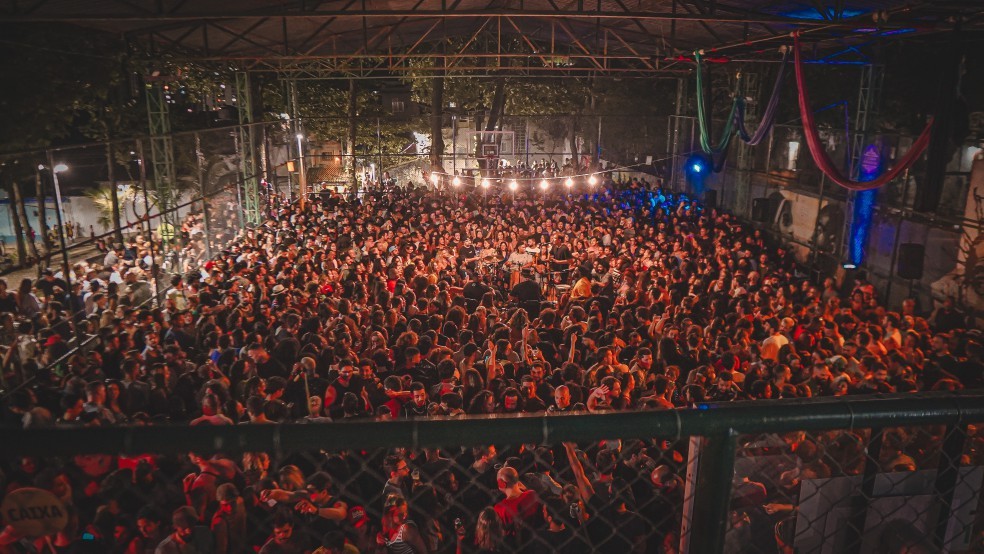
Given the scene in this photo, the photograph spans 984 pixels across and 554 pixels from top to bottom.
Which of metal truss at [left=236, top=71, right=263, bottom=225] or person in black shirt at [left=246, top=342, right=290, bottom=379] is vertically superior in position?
metal truss at [left=236, top=71, right=263, bottom=225]

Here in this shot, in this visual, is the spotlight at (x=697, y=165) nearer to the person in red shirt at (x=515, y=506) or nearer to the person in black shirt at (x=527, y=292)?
the person in black shirt at (x=527, y=292)

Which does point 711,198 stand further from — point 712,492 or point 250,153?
point 712,492

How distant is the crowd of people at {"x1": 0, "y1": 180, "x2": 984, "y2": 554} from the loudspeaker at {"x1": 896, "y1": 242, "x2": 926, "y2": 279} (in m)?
1.60

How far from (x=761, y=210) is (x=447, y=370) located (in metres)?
11.9

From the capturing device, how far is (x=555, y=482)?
4.12 meters

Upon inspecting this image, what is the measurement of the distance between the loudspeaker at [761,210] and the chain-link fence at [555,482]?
1262cm

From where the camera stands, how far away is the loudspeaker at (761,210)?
51.0ft

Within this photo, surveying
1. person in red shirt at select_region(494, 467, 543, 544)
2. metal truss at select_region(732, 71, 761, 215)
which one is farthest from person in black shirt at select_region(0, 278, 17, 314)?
metal truss at select_region(732, 71, 761, 215)

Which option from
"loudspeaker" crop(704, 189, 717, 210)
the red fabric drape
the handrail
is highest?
the red fabric drape

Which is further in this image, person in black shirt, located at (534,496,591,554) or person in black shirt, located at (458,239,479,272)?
person in black shirt, located at (458,239,479,272)

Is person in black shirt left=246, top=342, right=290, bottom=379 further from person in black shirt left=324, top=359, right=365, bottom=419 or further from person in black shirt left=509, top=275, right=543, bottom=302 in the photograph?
person in black shirt left=509, top=275, right=543, bottom=302

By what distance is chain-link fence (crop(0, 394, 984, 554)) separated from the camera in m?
1.24

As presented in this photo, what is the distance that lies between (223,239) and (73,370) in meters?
9.67

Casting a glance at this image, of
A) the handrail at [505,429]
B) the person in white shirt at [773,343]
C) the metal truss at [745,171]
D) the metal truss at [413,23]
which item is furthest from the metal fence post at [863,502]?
the metal truss at [745,171]
